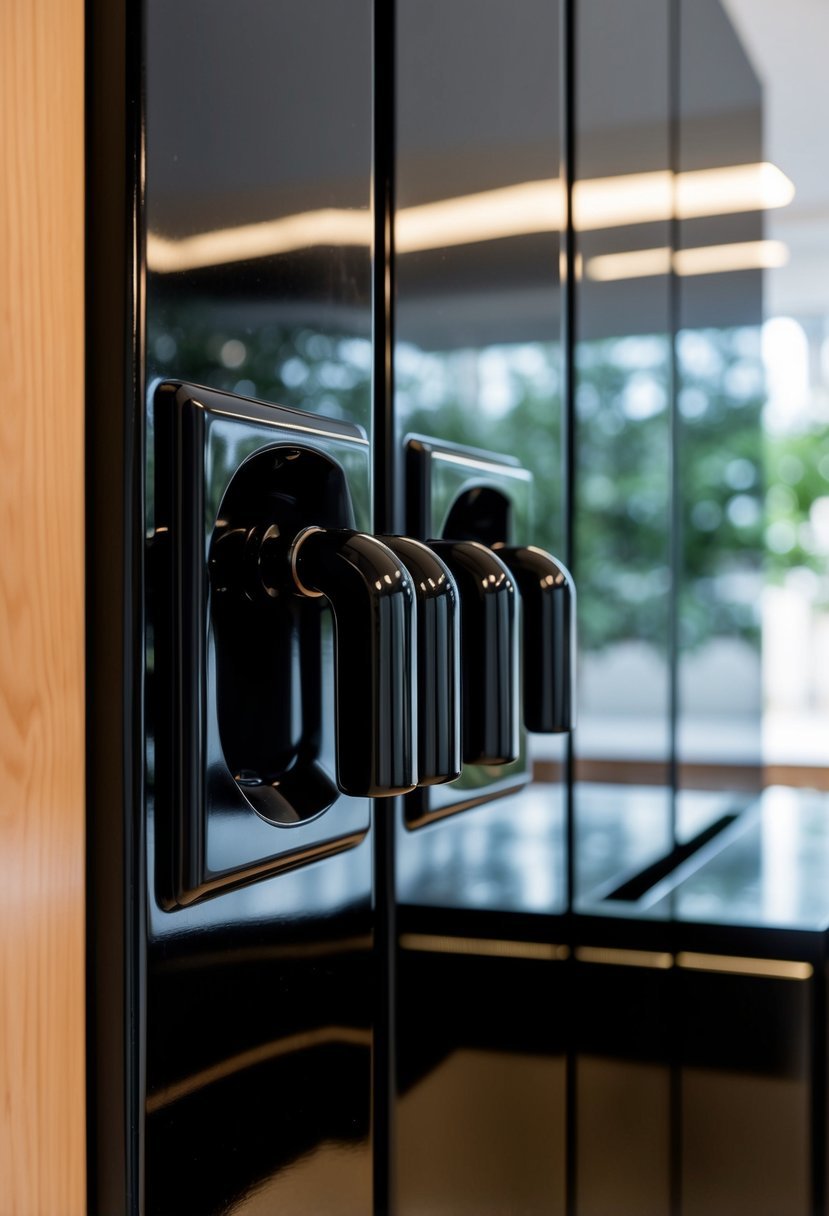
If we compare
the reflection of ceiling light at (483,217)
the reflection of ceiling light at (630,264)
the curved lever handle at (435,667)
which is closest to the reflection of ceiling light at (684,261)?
the reflection of ceiling light at (630,264)

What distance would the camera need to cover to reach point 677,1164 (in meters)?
0.98

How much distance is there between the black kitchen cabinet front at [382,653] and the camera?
0.41 metres

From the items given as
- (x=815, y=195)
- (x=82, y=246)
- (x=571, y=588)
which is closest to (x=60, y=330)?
(x=82, y=246)

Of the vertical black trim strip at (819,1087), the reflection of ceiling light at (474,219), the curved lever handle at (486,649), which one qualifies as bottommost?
the vertical black trim strip at (819,1087)

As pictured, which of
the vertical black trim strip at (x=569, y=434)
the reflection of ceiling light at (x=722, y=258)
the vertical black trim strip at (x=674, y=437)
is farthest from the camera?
the reflection of ceiling light at (x=722, y=258)

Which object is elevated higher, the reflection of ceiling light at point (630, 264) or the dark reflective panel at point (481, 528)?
the reflection of ceiling light at point (630, 264)

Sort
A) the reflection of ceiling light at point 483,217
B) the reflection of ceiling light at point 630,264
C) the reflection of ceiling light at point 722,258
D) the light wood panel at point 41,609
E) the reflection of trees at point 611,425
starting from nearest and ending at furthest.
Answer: the light wood panel at point 41,609 → the reflection of trees at point 611,425 → the reflection of ceiling light at point 483,217 → the reflection of ceiling light at point 630,264 → the reflection of ceiling light at point 722,258

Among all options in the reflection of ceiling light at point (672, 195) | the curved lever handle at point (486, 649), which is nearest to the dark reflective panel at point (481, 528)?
the curved lever handle at point (486, 649)

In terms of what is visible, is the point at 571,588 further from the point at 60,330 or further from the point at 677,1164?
the point at 677,1164

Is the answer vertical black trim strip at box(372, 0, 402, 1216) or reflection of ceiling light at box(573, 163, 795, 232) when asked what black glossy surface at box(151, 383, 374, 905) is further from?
reflection of ceiling light at box(573, 163, 795, 232)

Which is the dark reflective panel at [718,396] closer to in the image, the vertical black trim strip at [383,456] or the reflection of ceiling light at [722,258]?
the reflection of ceiling light at [722,258]

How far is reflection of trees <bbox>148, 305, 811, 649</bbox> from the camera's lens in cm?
48

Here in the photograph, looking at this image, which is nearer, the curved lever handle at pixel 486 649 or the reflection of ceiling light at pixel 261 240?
the reflection of ceiling light at pixel 261 240

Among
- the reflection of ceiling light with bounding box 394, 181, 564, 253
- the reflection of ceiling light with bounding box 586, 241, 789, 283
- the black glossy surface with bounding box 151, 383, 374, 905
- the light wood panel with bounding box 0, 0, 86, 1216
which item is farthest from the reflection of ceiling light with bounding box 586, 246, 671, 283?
the light wood panel with bounding box 0, 0, 86, 1216
